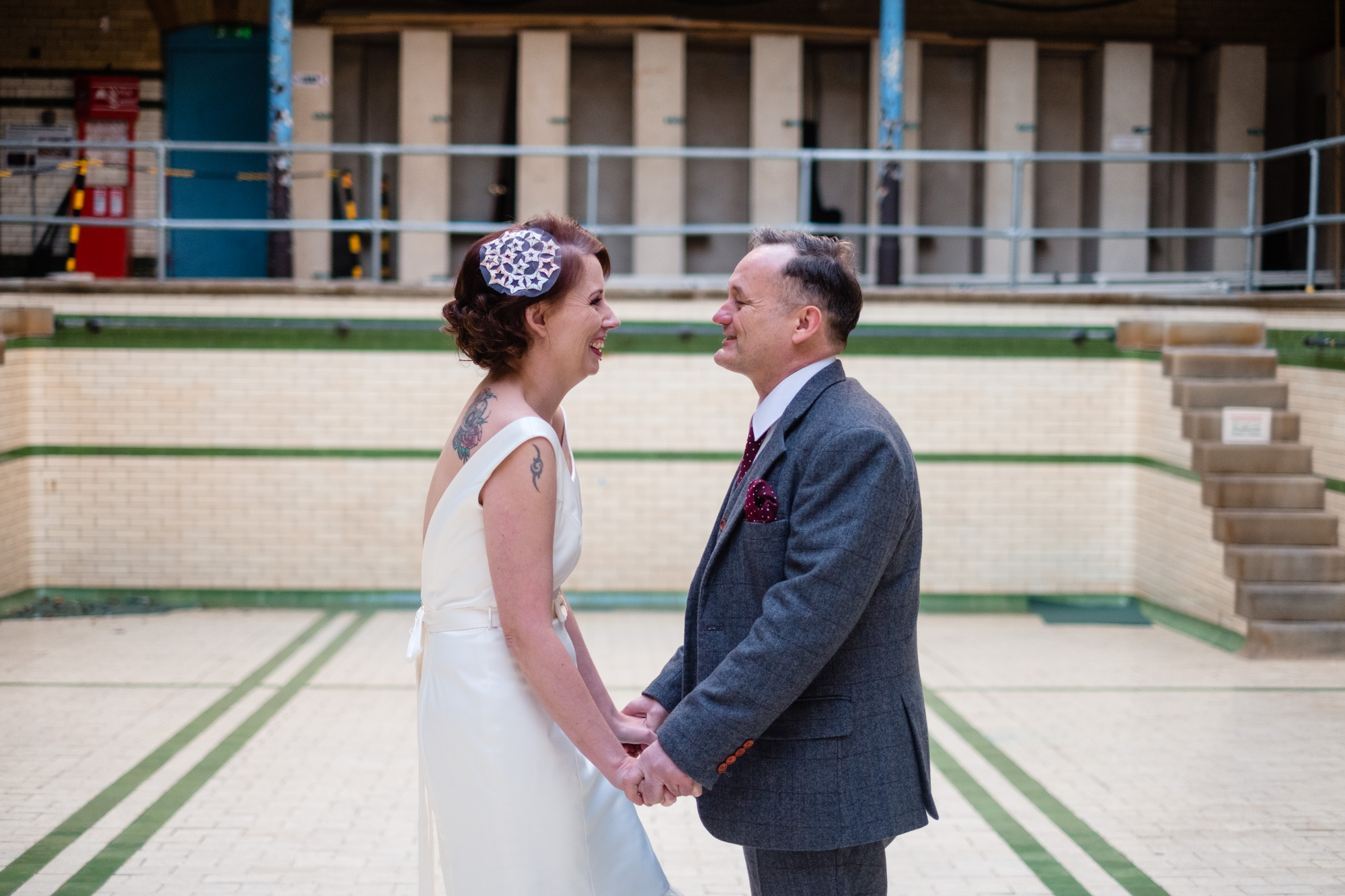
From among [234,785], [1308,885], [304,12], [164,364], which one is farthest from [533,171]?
[1308,885]

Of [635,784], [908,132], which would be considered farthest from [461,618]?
[908,132]

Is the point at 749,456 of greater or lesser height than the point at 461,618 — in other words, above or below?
above

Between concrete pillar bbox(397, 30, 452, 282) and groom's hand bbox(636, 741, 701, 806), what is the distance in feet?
28.0

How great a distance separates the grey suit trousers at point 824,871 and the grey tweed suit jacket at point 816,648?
73 millimetres

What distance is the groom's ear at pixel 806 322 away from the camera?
2.23 meters

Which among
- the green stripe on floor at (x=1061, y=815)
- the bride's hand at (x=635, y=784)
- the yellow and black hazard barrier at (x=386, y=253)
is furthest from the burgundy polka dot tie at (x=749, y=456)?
the yellow and black hazard barrier at (x=386, y=253)

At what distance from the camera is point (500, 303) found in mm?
2248

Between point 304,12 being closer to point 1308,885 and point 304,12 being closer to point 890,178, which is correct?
point 890,178

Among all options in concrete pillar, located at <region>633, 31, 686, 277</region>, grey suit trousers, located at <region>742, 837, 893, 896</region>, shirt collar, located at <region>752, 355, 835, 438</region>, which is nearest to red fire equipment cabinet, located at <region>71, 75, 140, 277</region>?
concrete pillar, located at <region>633, 31, 686, 277</region>

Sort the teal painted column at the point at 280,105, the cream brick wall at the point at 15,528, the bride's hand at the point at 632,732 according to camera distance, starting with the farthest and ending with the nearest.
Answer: the teal painted column at the point at 280,105 < the cream brick wall at the point at 15,528 < the bride's hand at the point at 632,732

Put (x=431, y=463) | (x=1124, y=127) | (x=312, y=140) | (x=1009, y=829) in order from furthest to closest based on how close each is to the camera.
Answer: (x=1124, y=127), (x=312, y=140), (x=431, y=463), (x=1009, y=829)

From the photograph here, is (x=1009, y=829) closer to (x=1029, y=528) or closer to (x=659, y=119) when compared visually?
(x=1029, y=528)

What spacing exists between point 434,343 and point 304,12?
177 inches

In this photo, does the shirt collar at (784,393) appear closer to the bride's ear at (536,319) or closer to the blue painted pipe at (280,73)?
the bride's ear at (536,319)
